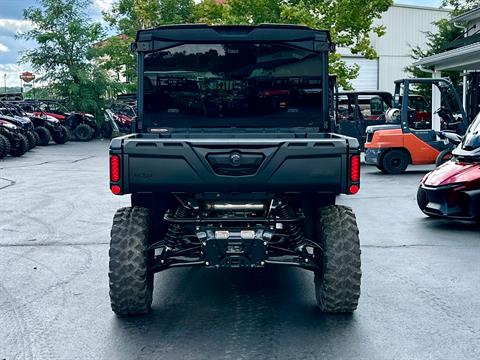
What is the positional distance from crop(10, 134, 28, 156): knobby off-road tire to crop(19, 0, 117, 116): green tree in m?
14.5

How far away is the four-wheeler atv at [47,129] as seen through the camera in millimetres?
29645

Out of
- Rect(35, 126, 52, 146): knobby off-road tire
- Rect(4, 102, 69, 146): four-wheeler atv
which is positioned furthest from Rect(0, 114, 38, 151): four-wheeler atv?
Rect(35, 126, 52, 146): knobby off-road tire

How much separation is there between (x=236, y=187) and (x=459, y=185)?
500 cm

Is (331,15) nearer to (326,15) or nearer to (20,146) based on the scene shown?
(326,15)

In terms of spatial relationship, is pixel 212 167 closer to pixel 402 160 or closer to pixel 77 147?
pixel 402 160

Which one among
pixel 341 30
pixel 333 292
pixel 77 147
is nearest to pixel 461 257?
pixel 333 292

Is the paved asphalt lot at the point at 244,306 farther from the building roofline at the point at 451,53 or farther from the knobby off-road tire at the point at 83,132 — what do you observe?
the knobby off-road tire at the point at 83,132

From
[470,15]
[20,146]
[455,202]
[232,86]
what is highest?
[470,15]

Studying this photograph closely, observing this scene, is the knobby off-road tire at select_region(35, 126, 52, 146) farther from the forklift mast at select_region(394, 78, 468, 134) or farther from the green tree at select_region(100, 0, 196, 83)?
the forklift mast at select_region(394, 78, 468, 134)

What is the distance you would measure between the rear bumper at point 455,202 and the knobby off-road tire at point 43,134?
2214cm

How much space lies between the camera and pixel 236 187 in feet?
18.2

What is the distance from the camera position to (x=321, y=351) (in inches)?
198

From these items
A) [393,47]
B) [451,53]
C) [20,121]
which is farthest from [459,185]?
[393,47]

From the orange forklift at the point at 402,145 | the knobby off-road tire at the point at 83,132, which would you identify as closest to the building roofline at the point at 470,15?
the orange forklift at the point at 402,145
